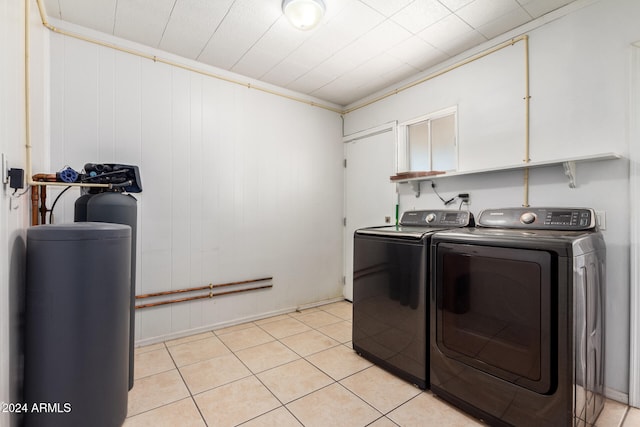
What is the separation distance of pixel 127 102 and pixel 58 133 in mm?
581

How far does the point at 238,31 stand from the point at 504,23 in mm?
2154

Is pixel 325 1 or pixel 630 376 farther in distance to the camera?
pixel 325 1

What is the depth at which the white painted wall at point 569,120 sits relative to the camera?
188 centimetres

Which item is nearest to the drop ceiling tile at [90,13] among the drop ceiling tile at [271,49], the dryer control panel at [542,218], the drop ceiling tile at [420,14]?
the drop ceiling tile at [271,49]

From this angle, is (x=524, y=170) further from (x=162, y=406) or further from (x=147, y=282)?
(x=147, y=282)

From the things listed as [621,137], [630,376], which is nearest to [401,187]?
[621,137]

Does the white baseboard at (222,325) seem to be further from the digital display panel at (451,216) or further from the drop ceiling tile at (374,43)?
the drop ceiling tile at (374,43)

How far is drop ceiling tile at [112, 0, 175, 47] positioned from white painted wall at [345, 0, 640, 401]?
258 cm

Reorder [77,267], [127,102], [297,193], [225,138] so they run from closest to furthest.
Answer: [77,267]
[127,102]
[225,138]
[297,193]

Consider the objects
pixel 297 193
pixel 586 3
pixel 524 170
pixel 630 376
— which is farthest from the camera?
pixel 297 193

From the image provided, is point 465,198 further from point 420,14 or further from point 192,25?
point 192,25

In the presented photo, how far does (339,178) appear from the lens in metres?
4.11

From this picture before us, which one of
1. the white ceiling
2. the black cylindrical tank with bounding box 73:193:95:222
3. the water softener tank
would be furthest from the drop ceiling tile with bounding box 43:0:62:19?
the water softener tank

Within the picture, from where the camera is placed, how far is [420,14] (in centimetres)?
221
